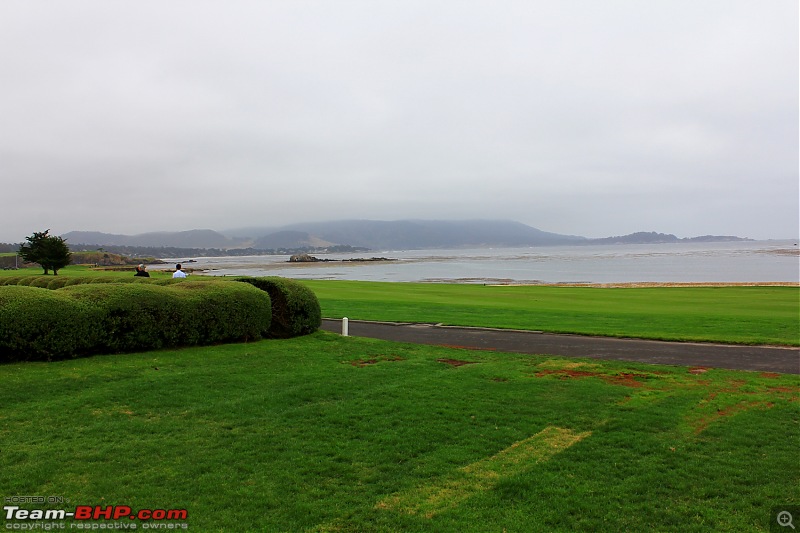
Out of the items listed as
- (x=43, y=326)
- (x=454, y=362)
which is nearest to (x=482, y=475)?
(x=454, y=362)

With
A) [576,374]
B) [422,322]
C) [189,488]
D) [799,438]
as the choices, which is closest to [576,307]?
[422,322]

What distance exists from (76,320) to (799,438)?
42.6 feet

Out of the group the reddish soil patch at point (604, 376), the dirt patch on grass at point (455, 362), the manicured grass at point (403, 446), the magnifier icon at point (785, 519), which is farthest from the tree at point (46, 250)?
the magnifier icon at point (785, 519)

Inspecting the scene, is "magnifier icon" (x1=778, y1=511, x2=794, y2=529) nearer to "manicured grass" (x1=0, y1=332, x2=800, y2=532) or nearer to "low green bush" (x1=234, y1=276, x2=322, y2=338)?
"manicured grass" (x1=0, y1=332, x2=800, y2=532)

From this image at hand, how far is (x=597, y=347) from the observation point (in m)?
14.7

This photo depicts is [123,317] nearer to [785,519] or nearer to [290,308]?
[290,308]

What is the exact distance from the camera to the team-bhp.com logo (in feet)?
15.0

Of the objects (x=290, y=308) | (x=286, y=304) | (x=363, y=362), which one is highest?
(x=286, y=304)

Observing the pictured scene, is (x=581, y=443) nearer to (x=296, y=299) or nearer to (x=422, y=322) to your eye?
(x=296, y=299)

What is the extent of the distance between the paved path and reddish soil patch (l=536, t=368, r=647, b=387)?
2.09 metres

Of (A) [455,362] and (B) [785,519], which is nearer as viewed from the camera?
(B) [785,519]

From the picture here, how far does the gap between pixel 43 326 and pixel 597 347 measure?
13.6 metres

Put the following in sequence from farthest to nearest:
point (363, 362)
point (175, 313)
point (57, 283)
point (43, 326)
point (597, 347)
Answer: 1. point (57, 283)
2. point (597, 347)
3. point (175, 313)
4. point (363, 362)
5. point (43, 326)

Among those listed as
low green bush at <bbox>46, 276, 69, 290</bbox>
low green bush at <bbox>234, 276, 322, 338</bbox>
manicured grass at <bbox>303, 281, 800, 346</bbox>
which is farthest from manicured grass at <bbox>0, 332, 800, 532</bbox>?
low green bush at <bbox>46, 276, 69, 290</bbox>
